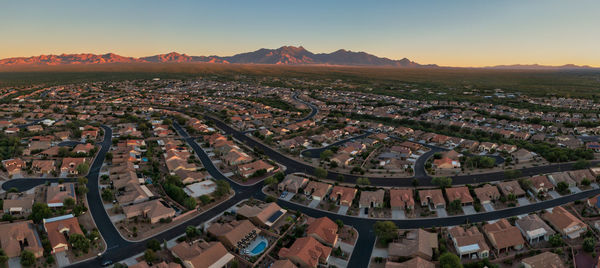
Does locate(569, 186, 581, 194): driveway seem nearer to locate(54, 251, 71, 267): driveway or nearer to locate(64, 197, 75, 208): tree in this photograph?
locate(54, 251, 71, 267): driveway

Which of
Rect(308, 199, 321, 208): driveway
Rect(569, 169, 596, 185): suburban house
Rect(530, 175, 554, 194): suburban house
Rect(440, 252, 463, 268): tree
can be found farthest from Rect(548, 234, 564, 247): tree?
Rect(308, 199, 321, 208): driveway

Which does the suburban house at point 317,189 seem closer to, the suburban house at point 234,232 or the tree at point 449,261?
the suburban house at point 234,232

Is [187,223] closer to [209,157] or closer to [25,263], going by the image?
[25,263]

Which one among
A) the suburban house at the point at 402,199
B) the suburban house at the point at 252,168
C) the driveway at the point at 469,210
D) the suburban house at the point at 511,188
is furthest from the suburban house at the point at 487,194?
the suburban house at the point at 252,168

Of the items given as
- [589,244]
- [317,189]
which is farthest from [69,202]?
Result: [589,244]

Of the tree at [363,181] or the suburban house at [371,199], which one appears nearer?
the suburban house at [371,199]
